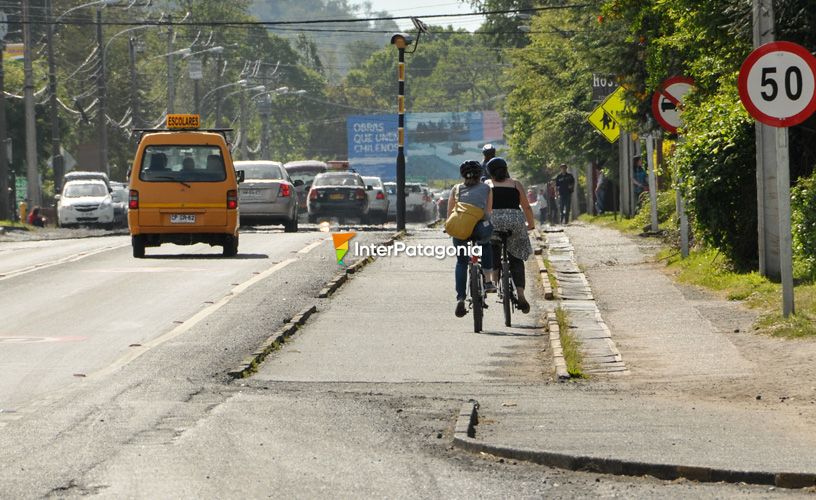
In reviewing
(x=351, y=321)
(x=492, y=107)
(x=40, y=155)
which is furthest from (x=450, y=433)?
(x=492, y=107)

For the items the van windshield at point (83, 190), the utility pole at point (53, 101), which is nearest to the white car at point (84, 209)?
the van windshield at point (83, 190)

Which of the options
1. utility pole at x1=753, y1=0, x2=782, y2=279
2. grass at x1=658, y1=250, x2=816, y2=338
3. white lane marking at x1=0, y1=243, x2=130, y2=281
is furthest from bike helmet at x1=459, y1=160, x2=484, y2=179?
white lane marking at x1=0, y1=243, x2=130, y2=281

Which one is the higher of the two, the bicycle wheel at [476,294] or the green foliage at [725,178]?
the green foliage at [725,178]

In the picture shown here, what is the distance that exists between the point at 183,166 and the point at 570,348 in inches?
560

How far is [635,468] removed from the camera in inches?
331

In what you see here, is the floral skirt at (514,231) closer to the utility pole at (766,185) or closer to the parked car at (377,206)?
the utility pole at (766,185)

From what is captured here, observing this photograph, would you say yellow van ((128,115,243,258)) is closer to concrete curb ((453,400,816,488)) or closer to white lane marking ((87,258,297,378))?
white lane marking ((87,258,297,378))

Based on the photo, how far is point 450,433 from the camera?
32.2 ft

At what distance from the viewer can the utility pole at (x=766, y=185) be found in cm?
1689

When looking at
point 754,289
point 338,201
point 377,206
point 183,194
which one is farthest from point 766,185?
point 377,206

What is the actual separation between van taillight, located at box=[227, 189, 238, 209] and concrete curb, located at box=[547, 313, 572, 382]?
10.9m

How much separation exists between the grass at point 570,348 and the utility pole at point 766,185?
8.89 feet

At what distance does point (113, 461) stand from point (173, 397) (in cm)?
265

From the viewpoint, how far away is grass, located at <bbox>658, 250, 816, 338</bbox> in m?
14.5
